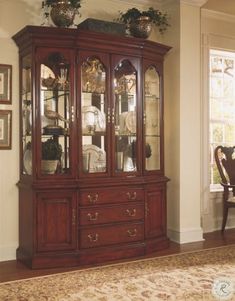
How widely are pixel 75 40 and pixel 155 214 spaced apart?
192 centimetres

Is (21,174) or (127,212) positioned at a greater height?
(21,174)

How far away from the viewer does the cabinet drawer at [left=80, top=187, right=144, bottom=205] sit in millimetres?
3799

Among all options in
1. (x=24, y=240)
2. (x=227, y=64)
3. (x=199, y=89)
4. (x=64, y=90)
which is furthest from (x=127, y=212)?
(x=227, y=64)

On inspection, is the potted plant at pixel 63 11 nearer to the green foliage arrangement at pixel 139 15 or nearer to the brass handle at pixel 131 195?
the green foliage arrangement at pixel 139 15

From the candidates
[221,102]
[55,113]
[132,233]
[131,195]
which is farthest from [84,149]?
[221,102]

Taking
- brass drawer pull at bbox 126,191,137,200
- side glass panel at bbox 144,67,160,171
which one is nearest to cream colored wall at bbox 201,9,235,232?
side glass panel at bbox 144,67,160,171

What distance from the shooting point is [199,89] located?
4.73m

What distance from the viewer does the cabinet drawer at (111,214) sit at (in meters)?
3.80

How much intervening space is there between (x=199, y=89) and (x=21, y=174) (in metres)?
2.26

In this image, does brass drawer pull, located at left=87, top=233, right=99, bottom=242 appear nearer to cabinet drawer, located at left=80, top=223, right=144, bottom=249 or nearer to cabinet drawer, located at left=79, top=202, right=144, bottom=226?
cabinet drawer, located at left=80, top=223, right=144, bottom=249

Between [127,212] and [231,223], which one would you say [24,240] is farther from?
[231,223]

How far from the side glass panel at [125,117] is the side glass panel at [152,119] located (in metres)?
0.16

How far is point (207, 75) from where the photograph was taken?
5.04 meters

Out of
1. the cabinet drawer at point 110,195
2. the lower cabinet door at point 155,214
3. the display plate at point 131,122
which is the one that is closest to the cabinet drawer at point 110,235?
the lower cabinet door at point 155,214
